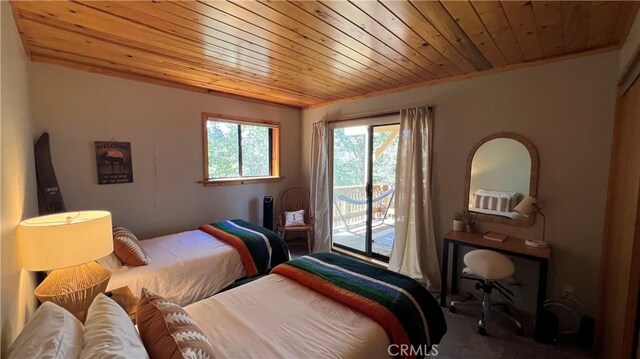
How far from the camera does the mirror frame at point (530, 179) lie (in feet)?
7.81

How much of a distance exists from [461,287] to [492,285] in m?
0.58

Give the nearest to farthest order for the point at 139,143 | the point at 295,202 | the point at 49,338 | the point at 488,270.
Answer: the point at 49,338
the point at 488,270
the point at 139,143
the point at 295,202

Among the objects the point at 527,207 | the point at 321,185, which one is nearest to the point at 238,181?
the point at 321,185

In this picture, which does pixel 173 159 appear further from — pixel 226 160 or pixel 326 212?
pixel 326 212

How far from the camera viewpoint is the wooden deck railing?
12.6 feet

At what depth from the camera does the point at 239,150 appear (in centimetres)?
392

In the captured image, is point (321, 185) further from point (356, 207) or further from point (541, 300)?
point (541, 300)

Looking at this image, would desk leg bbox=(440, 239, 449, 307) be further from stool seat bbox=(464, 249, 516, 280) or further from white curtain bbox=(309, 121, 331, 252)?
white curtain bbox=(309, 121, 331, 252)

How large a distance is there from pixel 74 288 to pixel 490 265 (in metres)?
2.90

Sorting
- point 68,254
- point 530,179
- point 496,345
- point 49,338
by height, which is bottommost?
point 496,345

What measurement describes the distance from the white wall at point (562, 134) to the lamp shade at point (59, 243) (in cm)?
309

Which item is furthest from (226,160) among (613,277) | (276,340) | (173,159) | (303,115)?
(613,277)

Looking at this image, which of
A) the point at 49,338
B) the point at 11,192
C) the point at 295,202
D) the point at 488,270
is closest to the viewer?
the point at 49,338

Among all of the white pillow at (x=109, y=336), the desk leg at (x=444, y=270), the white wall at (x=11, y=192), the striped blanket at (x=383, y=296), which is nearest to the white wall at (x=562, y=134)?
the desk leg at (x=444, y=270)
